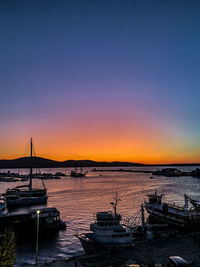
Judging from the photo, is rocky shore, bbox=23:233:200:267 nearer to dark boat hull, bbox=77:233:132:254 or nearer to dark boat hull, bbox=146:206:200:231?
dark boat hull, bbox=77:233:132:254

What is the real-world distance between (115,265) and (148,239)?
1047 cm

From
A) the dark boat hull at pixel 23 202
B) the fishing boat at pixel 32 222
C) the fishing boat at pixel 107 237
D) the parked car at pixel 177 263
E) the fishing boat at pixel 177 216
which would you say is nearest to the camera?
the parked car at pixel 177 263

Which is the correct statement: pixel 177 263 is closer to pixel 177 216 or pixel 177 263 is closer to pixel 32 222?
pixel 177 216

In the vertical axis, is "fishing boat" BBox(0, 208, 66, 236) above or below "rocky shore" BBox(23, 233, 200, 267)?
below

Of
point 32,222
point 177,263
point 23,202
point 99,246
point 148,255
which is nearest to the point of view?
point 177,263

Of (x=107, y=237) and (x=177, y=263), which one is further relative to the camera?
(x=107, y=237)

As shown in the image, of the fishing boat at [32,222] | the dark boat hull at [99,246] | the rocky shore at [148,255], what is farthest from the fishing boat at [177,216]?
the fishing boat at [32,222]

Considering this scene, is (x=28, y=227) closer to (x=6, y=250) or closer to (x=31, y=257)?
(x=31, y=257)

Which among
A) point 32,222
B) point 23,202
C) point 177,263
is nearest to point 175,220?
point 177,263

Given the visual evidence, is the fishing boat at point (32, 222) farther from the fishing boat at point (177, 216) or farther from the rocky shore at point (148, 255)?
the fishing boat at point (177, 216)

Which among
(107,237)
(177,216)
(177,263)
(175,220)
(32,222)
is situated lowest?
(175,220)

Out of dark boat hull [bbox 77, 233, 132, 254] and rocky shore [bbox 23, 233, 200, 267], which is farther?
dark boat hull [bbox 77, 233, 132, 254]

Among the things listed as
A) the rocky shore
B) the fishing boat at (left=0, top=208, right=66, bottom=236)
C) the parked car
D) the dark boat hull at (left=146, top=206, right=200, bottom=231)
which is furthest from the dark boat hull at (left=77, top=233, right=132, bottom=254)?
the dark boat hull at (left=146, top=206, right=200, bottom=231)

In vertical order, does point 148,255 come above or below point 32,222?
above
